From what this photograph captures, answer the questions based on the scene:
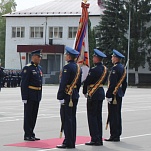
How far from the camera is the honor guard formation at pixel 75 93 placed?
11633 millimetres

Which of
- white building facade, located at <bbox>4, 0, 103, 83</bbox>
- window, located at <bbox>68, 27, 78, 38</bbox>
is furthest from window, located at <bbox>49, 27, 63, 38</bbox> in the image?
window, located at <bbox>68, 27, 78, 38</bbox>

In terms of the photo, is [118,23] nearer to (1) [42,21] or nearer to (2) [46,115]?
(1) [42,21]

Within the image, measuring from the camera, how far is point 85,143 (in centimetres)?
1231

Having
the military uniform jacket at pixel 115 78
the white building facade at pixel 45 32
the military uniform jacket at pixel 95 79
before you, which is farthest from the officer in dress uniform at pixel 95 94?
the white building facade at pixel 45 32

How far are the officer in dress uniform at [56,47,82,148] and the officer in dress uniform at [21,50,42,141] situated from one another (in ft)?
3.63

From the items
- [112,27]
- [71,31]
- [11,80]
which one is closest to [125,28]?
[112,27]

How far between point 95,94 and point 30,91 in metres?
1.46

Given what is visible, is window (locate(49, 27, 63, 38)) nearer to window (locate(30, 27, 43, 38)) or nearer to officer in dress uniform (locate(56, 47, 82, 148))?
window (locate(30, 27, 43, 38))

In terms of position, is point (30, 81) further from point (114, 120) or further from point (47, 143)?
point (114, 120)

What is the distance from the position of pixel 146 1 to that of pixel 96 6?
1014 centimetres

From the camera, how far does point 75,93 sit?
38.5 feet

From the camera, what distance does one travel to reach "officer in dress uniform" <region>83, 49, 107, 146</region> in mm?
12219

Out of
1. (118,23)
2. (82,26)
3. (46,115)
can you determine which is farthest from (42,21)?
(82,26)

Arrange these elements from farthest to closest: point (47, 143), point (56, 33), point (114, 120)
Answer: point (56, 33)
point (114, 120)
point (47, 143)
